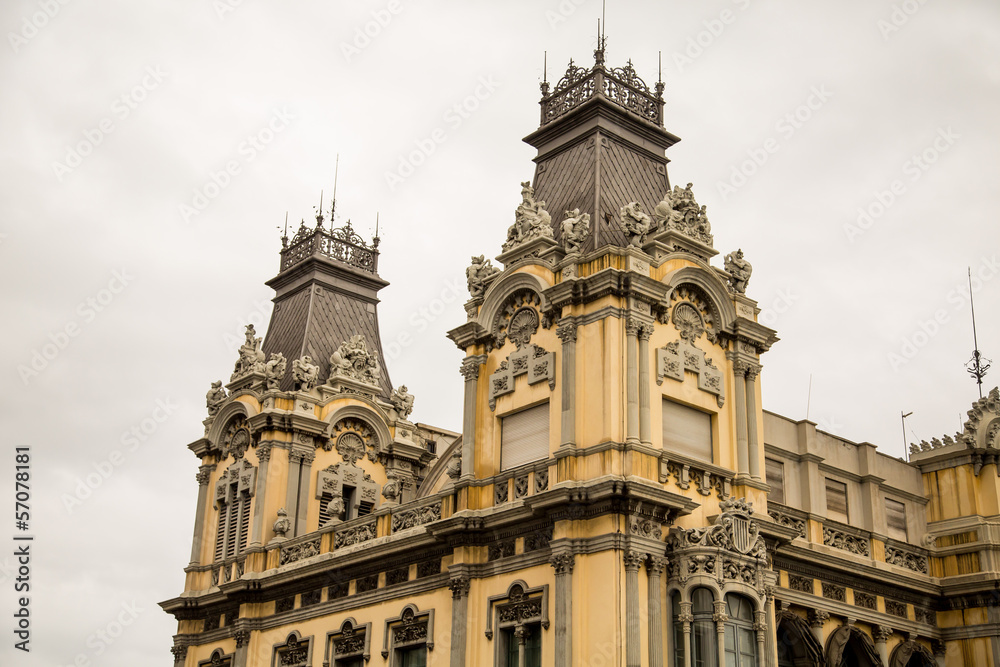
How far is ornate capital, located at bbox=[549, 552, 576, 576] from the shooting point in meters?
29.8

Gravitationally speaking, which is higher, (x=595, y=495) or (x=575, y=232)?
(x=575, y=232)

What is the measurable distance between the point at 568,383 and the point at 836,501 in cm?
1202

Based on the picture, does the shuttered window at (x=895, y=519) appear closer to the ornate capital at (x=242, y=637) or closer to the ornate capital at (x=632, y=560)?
the ornate capital at (x=632, y=560)

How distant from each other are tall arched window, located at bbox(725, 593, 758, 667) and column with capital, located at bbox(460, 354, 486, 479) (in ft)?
26.2

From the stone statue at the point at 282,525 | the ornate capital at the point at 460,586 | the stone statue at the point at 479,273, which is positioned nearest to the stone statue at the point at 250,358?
the stone statue at the point at 282,525

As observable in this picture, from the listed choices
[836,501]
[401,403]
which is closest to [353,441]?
[401,403]

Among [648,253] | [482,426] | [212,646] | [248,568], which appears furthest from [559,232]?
[212,646]

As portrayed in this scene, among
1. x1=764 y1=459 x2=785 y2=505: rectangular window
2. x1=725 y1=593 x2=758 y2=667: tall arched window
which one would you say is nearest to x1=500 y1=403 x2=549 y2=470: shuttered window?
x1=725 y1=593 x2=758 y2=667: tall arched window

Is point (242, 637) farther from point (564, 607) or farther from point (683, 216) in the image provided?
point (683, 216)

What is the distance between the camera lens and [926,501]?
41188 mm

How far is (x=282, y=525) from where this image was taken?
4122 centimetres

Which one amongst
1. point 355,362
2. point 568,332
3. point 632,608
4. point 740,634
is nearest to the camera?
point 632,608

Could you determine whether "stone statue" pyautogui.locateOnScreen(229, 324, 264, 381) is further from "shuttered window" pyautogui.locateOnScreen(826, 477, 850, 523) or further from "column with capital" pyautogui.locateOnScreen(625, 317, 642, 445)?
"shuttered window" pyautogui.locateOnScreen(826, 477, 850, 523)

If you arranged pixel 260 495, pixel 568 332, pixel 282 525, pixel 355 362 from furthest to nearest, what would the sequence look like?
1. pixel 355 362
2. pixel 260 495
3. pixel 282 525
4. pixel 568 332
